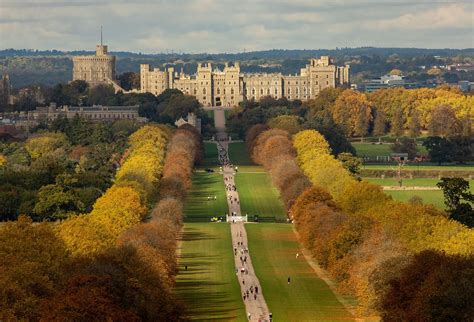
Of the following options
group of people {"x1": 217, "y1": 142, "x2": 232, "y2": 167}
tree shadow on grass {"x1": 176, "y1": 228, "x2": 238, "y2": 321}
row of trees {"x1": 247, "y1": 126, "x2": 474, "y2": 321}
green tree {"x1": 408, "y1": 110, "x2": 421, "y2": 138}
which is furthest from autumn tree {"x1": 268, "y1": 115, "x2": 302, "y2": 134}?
tree shadow on grass {"x1": 176, "y1": 228, "x2": 238, "y2": 321}

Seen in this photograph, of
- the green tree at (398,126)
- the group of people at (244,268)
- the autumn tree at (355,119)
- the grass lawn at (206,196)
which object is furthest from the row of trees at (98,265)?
the green tree at (398,126)

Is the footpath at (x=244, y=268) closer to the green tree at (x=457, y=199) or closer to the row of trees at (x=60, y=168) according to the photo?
the row of trees at (x=60, y=168)

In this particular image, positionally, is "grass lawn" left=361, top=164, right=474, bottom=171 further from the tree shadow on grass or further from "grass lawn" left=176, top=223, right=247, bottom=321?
the tree shadow on grass

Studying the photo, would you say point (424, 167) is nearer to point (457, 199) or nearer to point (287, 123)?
point (287, 123)

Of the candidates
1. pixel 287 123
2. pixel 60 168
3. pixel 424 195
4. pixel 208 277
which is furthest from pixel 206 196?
pixel 287 123

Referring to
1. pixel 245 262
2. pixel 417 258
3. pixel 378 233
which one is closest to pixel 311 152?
pixel 245 262
